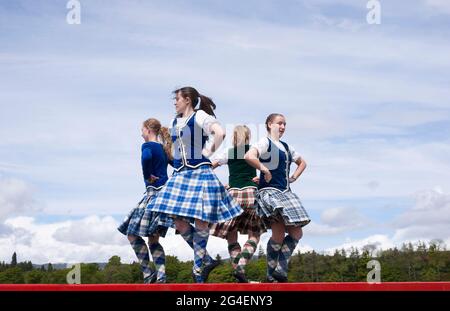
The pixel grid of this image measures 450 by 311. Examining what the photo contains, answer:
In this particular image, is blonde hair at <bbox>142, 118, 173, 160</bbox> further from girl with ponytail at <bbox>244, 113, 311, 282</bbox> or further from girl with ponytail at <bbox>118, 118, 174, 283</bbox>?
girl with ponytail at <bbox>244, 113, 311, 282</bbox>

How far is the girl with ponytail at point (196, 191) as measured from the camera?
8148mm

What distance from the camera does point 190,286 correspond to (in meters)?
6.70

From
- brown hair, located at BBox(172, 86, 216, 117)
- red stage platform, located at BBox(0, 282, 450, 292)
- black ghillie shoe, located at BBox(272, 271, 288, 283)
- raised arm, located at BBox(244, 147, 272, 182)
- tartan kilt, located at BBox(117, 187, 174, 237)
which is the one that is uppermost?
brown hair, located at BBox(172, 86, 216, 117)

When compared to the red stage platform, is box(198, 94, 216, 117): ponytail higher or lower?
higher

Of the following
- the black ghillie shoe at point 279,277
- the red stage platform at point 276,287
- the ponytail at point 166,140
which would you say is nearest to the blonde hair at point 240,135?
the ponytail at point 166,140

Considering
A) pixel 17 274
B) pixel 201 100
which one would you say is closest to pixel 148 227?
pixel 201 100

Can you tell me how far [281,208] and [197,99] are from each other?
1642 mm

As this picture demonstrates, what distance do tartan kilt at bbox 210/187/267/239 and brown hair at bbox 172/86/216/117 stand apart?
4.57 ft

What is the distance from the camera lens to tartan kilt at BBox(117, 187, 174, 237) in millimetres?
9012

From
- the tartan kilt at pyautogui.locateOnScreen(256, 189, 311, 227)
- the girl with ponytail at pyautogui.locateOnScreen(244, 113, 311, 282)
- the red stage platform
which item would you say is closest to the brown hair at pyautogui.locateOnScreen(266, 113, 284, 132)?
the girl with ponytail at pyautogui.locateOnScreen(244, 113, 311, 282)

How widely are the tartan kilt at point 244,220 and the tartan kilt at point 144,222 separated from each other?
0.93 metres
